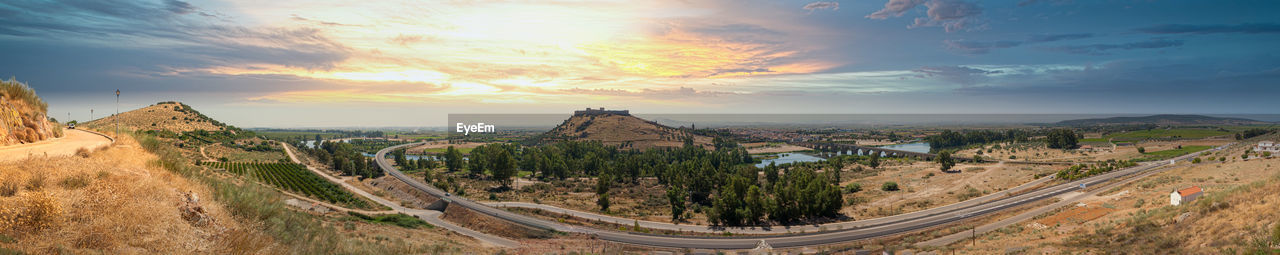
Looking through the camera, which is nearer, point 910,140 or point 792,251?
point 792,251

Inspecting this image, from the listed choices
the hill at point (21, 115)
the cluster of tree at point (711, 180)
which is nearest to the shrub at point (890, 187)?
the cluster of tree at point (711, 180)

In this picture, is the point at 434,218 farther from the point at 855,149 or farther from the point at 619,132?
the point at 855,149

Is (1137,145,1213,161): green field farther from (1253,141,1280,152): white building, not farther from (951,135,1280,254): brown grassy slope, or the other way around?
(951,135,1280,254): brown grassy slope

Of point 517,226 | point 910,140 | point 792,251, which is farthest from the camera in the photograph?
point 910,140

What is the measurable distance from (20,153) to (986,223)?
46.0 metres

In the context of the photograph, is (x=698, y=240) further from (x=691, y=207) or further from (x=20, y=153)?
(x=20, y=153)

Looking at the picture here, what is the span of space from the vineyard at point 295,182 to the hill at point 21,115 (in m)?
30.2

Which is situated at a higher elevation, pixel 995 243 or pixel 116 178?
pixel 116 178

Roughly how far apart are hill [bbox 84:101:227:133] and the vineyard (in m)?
31.7

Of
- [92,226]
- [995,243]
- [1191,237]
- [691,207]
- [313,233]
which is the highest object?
[92,226]

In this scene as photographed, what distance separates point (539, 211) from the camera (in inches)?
1812

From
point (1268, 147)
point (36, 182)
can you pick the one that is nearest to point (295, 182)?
point (36, 182)

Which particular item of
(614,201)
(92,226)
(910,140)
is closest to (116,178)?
(92,226)

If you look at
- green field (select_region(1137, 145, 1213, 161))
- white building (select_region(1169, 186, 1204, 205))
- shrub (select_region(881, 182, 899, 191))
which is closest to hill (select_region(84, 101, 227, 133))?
shrub (select_region(881, 182, 899, 191))
